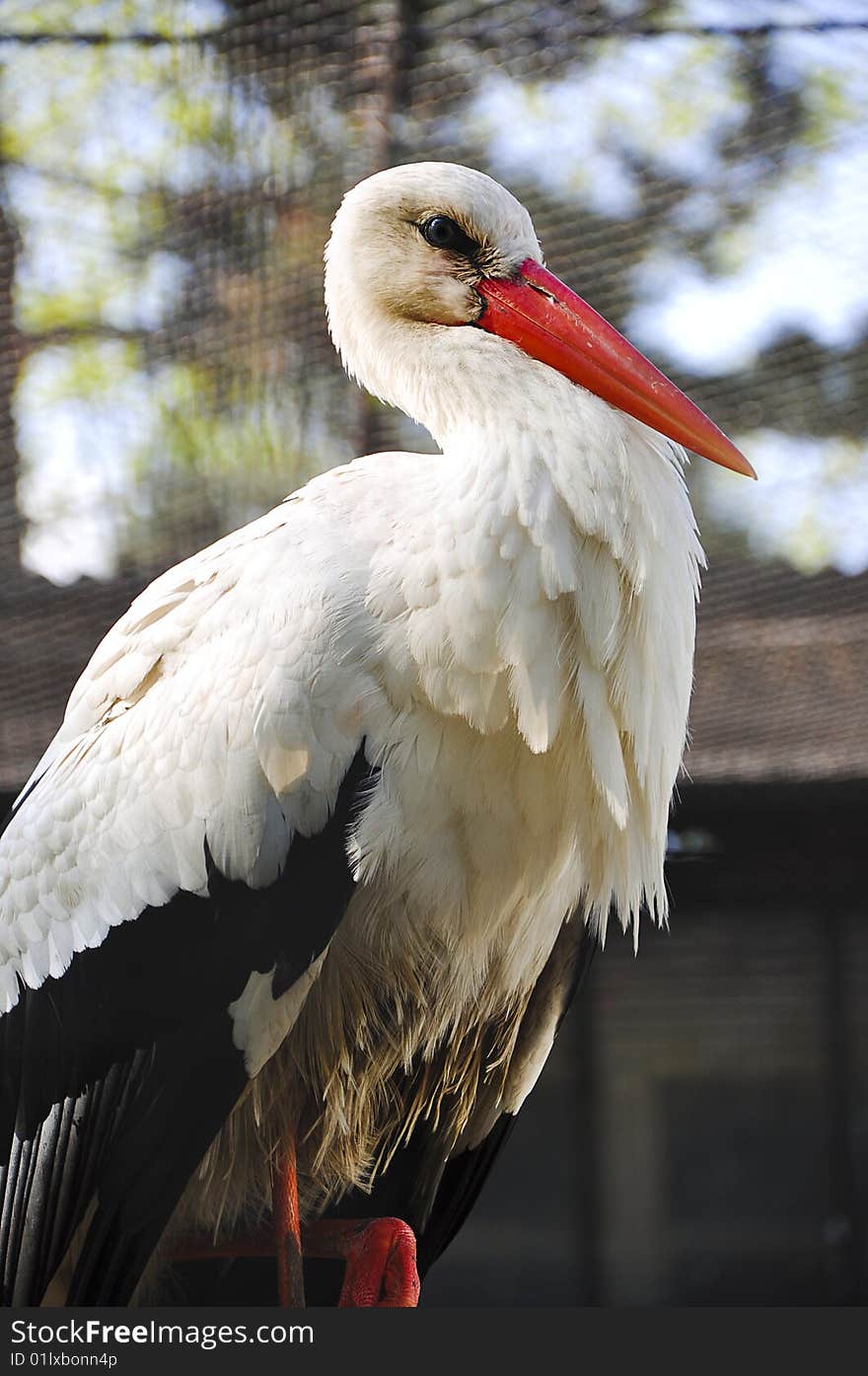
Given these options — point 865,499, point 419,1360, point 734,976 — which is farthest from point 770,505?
point 734,976

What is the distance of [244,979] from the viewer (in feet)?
3.80

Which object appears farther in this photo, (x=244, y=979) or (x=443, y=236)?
(x=443, y=236)

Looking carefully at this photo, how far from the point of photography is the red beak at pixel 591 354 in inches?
46.8

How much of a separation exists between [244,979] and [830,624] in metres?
1.53

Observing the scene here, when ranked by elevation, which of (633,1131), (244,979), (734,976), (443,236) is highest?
(443,236)

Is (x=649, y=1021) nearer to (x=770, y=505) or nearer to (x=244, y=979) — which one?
(x=770, y=505)

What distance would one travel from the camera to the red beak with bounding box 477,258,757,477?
1.19 meters

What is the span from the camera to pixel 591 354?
4.01 ft

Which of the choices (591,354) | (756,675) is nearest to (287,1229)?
(591,354)

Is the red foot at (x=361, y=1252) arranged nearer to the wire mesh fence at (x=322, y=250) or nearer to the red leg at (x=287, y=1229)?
Result: the red leg at (x=287, y=1229)

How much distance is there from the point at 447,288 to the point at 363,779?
0.48 m

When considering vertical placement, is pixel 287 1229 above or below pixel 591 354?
below

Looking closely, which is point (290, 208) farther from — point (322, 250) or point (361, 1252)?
point (361, 1252)

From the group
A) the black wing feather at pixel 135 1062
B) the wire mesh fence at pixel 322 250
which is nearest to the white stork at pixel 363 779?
the black wing feather at pixel 135 1062
